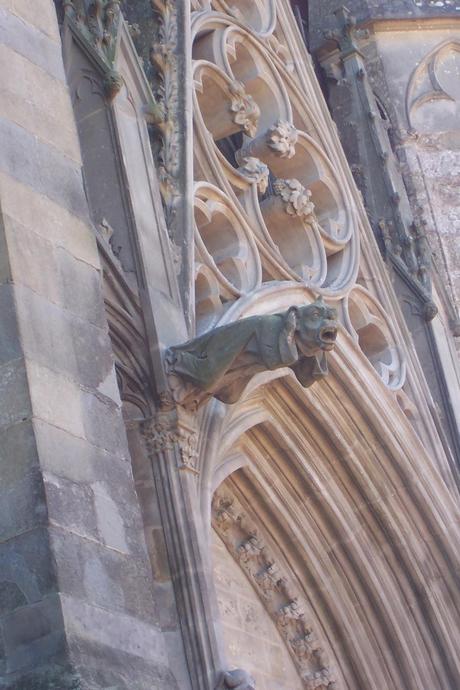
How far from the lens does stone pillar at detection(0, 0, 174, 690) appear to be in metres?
5.59

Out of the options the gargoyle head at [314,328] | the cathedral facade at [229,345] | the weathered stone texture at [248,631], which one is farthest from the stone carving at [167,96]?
the weathered stone texture at [248,631]

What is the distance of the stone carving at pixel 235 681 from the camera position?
729cm

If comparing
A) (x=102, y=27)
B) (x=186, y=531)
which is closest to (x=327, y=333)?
(x=186, y=531)

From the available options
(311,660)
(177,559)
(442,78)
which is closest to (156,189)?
(177,559)

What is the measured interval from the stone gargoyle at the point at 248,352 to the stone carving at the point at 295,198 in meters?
2.56

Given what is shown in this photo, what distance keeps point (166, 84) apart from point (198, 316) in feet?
4.56

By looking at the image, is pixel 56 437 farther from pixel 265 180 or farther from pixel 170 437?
pixel 265 180

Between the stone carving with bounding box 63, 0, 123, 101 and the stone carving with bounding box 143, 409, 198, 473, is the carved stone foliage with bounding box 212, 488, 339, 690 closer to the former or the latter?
the stone carving with bounding box 143, 409, 198, 473

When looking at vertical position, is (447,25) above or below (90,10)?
above

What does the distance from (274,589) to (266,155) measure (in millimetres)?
2671

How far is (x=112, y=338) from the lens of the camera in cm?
797

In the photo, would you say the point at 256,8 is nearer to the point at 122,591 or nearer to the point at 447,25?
the point at 447,25

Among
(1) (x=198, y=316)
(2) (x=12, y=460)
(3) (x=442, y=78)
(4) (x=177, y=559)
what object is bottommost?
(2) (x=12, y=460)

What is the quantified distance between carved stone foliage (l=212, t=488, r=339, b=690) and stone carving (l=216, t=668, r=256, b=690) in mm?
2169
